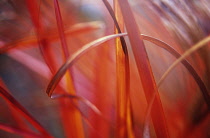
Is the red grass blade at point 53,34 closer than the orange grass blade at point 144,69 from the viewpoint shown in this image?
No

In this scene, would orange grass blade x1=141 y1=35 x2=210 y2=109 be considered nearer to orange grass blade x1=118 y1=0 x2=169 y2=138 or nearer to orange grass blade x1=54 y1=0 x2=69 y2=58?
orange grass blade x1=118 y1=0 x2=169 y2=138

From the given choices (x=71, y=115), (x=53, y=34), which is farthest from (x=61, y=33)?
(x=71, y=115)

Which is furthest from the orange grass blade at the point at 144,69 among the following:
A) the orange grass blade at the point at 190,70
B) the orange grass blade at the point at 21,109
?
the orange grass blade at the point at 21,109

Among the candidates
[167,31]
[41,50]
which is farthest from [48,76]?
[167,31]

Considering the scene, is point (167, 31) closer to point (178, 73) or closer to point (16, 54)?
point (178, 73)

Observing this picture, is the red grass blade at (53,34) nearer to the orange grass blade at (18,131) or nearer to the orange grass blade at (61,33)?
the orange grass blade at (61,33)

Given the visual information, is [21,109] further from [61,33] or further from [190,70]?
[190,70]

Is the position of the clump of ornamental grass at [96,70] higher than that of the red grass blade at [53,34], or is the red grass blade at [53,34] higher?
the red grass blade at [53,34]
